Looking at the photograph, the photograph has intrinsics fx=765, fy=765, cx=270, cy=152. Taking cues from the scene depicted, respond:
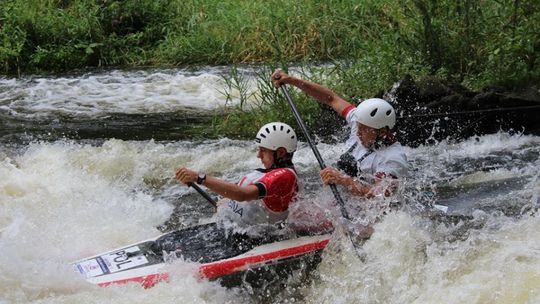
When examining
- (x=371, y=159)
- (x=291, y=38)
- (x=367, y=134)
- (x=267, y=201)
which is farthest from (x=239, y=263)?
(x=291, y=38)

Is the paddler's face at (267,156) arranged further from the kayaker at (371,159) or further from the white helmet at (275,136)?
the kayaker at (371,159)

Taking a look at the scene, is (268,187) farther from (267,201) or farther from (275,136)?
(275,136)

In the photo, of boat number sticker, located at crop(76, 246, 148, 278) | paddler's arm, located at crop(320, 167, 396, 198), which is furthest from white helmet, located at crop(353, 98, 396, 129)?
boat number sticker, located at crop(76, 246, 148, 278)

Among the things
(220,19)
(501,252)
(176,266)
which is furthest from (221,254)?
(220,19)

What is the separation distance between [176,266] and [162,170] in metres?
3.15

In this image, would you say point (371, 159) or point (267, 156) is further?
point (371, 159)

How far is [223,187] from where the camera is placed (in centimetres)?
501

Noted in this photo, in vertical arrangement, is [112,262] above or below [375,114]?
below

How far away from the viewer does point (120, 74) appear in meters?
13.3

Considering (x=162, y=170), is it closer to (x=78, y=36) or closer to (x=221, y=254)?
(x=221, y=254)

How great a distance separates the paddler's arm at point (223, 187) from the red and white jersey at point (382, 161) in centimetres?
87

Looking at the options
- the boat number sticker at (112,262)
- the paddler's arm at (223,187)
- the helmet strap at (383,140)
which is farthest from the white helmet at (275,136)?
the boat number sticker at (112,262)

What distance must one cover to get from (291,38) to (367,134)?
7.61 meters

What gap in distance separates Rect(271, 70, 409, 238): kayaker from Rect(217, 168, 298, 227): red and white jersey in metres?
0.27
